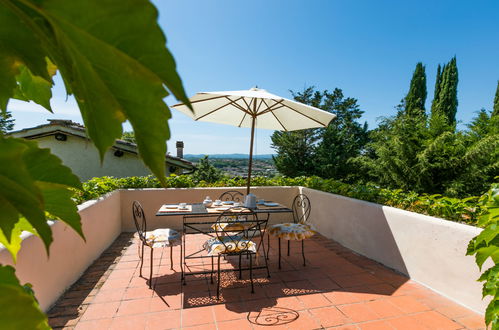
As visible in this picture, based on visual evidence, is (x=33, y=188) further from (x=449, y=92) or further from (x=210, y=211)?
(x=449, y=92)

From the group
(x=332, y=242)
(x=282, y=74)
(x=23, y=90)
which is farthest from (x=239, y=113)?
(x=282, y=74)

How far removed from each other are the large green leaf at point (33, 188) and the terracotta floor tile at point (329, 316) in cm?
280

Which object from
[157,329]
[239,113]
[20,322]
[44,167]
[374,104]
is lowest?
[157,329]

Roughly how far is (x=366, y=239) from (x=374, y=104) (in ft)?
65.3

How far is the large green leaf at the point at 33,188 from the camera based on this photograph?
0.20 metres

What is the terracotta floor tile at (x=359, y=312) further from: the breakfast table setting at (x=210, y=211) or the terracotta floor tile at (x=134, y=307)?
the terracotta floor tile at (x=134, y=307)

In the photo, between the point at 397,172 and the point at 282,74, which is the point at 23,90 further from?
the point at 282,74

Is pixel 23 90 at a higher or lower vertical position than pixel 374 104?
lower

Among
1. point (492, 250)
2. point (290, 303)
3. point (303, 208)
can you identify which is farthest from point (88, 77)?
point (303, 208)

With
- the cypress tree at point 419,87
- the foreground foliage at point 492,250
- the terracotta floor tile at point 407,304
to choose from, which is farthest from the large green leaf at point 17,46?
the cypress tree at point 419,87

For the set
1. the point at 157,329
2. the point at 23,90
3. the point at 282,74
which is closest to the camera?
the point at 23,90

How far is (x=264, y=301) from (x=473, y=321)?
2019 millimetres

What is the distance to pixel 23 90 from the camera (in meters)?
0.42

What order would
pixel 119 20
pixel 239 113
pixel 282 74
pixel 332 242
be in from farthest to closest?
pixel 282 74, pixel 239 113, pixel 332 242, pixel 119 20
